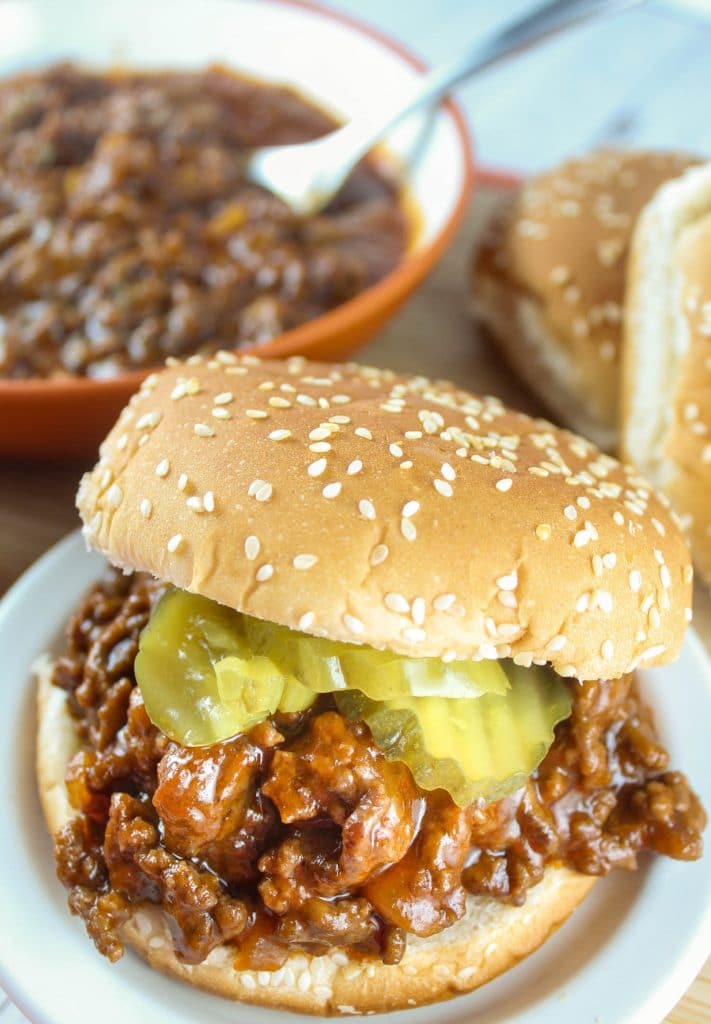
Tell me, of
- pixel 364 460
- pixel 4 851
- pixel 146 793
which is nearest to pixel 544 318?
pixel 364 460

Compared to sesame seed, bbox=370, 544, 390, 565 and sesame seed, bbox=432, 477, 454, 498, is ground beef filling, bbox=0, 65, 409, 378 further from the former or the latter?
sesame seed, bbox=370, 544, 390, 565

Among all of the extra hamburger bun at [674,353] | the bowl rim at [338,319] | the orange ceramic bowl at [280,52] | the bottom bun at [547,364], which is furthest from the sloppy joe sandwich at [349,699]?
the orange ceramic bowl at [280,52]

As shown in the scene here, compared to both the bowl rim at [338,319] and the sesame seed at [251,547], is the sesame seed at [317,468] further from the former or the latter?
the bowl rim at [338,319]

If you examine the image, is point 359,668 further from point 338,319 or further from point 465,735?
point 338,319

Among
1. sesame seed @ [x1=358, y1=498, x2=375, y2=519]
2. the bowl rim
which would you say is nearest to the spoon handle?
the bowl rim

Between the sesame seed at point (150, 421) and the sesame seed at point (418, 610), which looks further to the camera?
the sesame seed at point (150, 421)

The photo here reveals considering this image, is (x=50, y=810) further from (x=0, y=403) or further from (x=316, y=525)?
(x=0, y=403)
